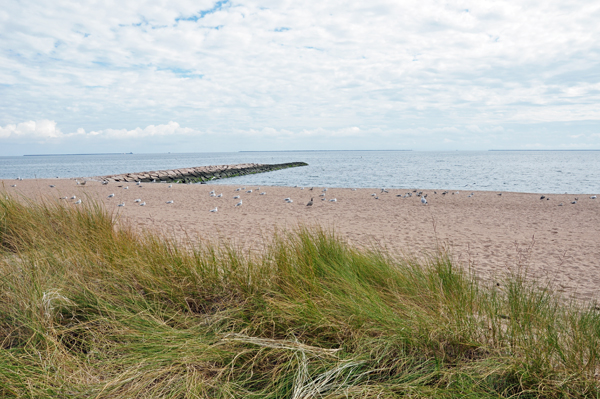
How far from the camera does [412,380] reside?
220 cm

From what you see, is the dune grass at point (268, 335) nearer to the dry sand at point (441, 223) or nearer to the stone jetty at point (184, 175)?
the dry sand at point (441, 223)

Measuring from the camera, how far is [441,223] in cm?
1120

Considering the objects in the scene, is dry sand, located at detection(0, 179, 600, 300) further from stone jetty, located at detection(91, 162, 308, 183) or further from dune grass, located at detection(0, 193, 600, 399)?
stone jetty, located at detection(91, 162, 308, 183)

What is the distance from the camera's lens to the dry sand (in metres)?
6.54

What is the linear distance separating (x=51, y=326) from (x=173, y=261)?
1.07m

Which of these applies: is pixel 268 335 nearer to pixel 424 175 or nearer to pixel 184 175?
pixel 184 175

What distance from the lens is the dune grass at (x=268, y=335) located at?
6.94 feet

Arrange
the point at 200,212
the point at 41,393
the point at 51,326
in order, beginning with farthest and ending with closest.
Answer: the point at 200,212
the point at 51,326
the point at 41,393

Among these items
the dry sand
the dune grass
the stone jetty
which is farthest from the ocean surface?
the dune grass

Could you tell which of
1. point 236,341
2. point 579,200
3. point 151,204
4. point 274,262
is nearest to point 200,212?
point 151,204

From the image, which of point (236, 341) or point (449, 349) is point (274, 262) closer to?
point (236, 341)

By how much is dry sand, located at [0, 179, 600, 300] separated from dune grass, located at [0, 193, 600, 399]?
108cm

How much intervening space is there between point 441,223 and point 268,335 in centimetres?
973

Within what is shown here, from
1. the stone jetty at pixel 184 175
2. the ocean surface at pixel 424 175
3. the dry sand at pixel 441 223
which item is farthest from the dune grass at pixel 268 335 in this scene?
the stone jetty at pixel 184 175
